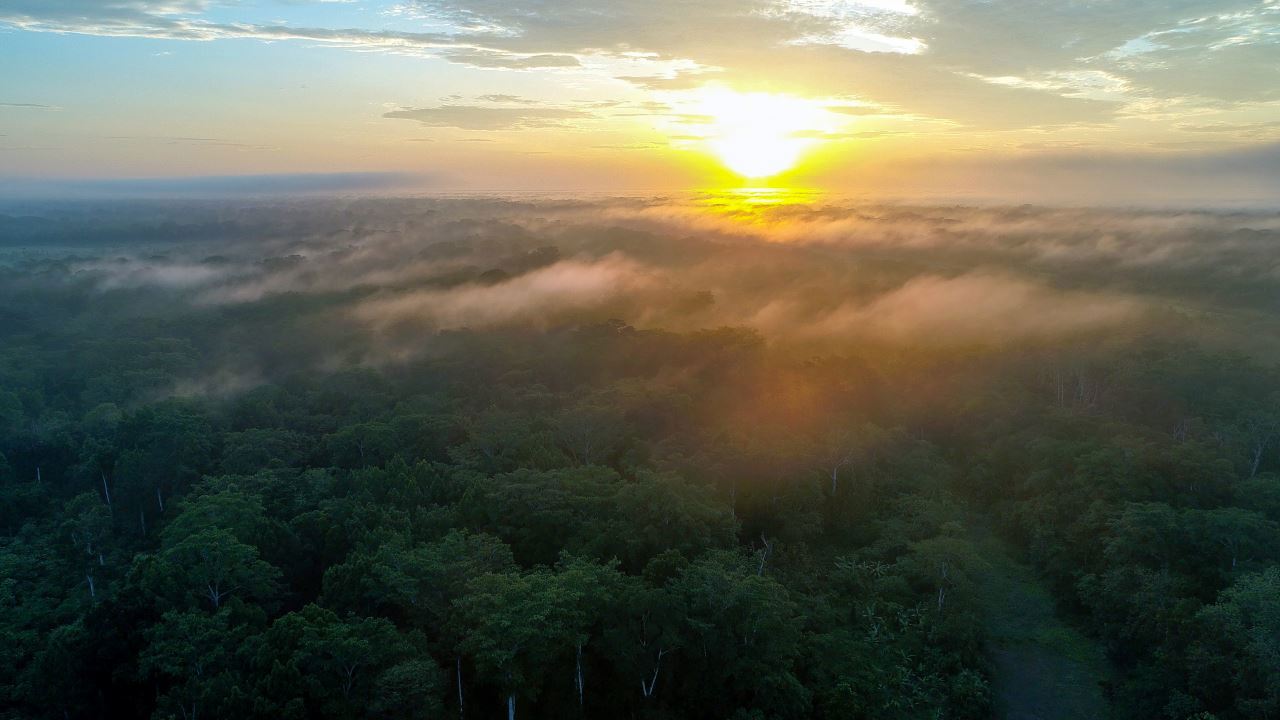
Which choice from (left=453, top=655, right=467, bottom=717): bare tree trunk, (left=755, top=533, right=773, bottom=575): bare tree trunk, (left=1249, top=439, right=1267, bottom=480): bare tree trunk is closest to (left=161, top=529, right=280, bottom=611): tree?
(left=453, top=655, right=467, bottom=717): bare tree trunk

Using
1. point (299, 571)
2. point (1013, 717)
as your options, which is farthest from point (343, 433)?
point (1013, 717)

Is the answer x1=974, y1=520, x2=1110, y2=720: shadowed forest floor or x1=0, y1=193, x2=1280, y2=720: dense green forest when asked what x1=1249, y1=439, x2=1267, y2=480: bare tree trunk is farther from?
x1=974, y1=520, x2=1110, y2=720: shadowed forest floor

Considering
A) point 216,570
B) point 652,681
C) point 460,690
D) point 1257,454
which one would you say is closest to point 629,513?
point 652,681

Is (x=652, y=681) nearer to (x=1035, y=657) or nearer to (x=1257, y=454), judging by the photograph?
(x=1035, y=657)

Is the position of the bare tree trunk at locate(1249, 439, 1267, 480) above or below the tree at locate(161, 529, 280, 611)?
above

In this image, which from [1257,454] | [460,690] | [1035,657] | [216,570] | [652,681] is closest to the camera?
[460,690]

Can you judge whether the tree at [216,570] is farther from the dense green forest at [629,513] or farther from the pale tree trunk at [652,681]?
the pale tree trunk at [652,681]
